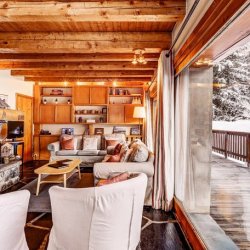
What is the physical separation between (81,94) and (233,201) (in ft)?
17.7

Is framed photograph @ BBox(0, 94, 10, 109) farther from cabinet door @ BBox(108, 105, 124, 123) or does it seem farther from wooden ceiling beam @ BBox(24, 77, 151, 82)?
cabinet door @ BBox(108, 105, 124, 123)

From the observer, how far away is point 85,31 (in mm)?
3500

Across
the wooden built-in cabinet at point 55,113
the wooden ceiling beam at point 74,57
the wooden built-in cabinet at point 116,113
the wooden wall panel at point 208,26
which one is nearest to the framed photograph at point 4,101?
the wooden ceiling beam at point 74,57

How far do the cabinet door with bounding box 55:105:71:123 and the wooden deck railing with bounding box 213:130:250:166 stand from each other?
4487mm

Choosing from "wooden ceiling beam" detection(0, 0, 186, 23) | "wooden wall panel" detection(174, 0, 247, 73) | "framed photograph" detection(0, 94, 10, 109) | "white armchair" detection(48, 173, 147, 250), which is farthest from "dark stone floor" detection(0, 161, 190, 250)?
"framed photograph" detection(0, 94, 10, 109)

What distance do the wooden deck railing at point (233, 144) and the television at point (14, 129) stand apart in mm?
5265

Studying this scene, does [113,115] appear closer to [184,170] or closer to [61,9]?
[184,170]

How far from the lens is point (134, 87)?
762 cm

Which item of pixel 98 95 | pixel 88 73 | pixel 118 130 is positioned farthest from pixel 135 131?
pixel 88 73

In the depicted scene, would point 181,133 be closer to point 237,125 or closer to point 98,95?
point 237,125

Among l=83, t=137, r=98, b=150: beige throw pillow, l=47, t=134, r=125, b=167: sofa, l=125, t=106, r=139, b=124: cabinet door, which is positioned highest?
l=125, t=106, r=139, b=124: cabinet door

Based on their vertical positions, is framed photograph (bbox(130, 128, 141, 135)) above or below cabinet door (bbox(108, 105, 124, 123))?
below

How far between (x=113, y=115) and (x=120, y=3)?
5015 millimetres

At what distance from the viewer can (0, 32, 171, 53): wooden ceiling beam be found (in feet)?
11.5
